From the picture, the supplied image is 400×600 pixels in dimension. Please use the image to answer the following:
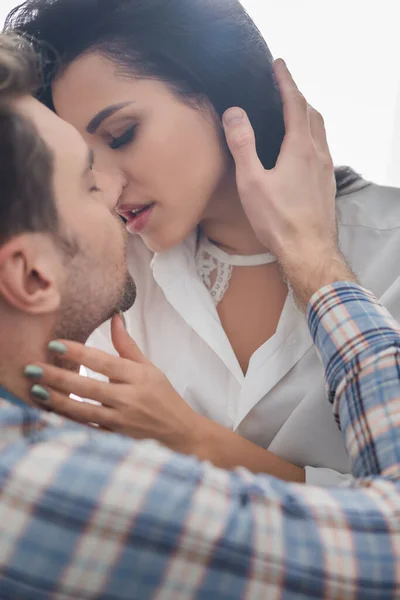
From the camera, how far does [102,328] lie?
130 centimetres

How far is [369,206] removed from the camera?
43.4 inches

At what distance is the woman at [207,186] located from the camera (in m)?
1.01

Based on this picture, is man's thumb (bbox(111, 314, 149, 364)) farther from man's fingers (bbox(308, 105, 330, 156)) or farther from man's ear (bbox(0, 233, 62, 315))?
man's fingers (bbox(308, 105, 330, 156))

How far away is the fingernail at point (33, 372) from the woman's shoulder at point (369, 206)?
662 millimetres

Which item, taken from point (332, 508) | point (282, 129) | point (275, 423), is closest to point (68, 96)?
point (282, 129)

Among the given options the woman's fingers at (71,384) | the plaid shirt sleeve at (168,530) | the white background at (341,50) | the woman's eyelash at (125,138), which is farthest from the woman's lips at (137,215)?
the white background at (341,50)

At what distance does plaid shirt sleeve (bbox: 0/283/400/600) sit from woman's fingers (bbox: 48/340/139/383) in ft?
0.62

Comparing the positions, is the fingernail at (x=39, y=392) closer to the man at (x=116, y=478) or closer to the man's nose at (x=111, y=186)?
the man at (x=116, y=478)

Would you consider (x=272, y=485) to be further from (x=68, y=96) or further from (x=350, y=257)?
(x=68, y=96)

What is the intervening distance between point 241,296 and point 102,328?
1.14 ft

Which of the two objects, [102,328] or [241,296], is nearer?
[241,296]

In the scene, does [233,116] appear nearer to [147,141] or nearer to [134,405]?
[147,141]

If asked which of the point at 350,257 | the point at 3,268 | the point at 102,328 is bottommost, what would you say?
the point at 102,328

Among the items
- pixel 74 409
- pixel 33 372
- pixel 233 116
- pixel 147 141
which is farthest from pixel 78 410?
pixel 233 116
